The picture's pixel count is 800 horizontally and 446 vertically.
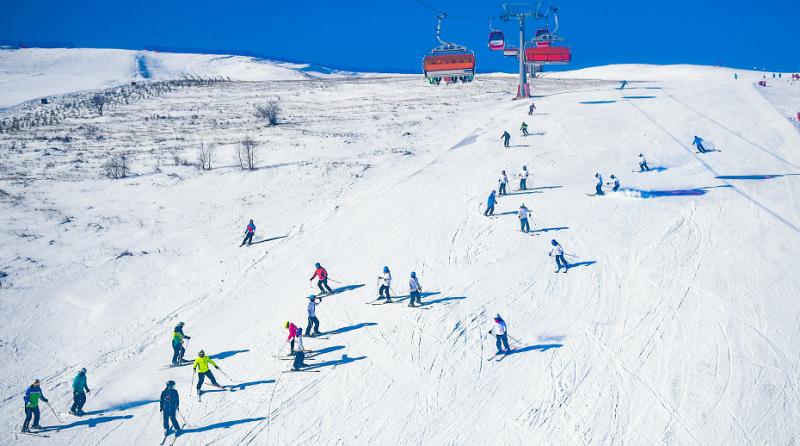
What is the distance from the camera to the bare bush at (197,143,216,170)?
33938 mm

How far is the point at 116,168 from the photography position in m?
32.8

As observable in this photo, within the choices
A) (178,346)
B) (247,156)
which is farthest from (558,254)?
(247,156)

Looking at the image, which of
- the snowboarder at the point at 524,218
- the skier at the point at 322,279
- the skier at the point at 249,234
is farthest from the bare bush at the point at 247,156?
the snowboarder at the point at 524,218

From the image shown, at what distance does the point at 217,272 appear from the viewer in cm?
2161

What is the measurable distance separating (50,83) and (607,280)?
76960 millimetres

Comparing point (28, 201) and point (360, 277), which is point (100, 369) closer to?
point (360, 277)

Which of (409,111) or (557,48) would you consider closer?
(557,48)

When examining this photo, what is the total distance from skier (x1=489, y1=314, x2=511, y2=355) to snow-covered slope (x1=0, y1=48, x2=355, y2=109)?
65.5 meters

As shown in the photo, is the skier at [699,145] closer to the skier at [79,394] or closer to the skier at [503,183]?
the skier at [503,183]

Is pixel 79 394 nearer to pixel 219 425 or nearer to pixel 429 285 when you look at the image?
pixel 219 425

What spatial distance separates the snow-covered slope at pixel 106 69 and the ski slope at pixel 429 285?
40.6 m

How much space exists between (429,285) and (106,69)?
9131 centimetres

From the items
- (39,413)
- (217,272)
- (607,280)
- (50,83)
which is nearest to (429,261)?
(607,280)

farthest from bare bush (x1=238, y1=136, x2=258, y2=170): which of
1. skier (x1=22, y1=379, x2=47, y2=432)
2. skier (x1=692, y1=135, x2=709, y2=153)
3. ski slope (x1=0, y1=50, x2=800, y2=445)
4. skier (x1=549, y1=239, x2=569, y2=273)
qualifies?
skier (x1=692, y1=135, x2=709, y2=153)
